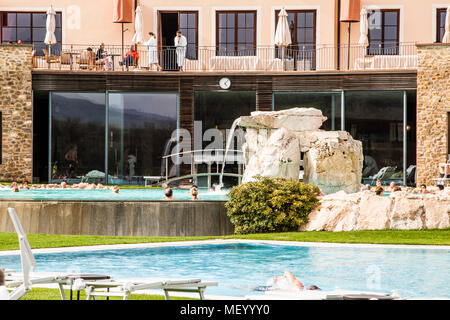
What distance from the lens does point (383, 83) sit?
84.9ft

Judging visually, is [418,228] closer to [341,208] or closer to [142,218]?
[341,208]

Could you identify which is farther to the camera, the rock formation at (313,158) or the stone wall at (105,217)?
the rock formation at (313,158)

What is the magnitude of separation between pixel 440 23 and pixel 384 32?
1991mm

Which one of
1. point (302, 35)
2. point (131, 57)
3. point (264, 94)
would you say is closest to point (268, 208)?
point (264, 94)

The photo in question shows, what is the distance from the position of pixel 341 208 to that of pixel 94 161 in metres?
14.0

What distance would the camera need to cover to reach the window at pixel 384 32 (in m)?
28.1

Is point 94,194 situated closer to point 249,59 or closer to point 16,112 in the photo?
point 16,112

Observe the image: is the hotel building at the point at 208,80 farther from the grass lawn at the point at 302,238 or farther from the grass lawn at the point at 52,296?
the grass lawn at the point at 52,296

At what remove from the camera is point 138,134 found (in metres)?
27.3

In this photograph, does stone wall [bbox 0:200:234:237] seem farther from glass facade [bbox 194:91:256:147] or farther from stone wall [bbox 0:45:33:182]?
glass facade [bbox 194:91:256:147]

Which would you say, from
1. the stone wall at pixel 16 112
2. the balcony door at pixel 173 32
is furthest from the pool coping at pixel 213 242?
the balcony door at pixel 173 32

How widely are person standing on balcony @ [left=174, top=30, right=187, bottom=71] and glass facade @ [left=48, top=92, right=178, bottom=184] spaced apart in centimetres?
126

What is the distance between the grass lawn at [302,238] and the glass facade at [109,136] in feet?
A: 42.9
